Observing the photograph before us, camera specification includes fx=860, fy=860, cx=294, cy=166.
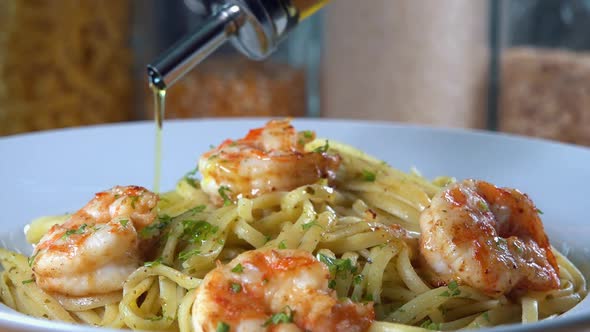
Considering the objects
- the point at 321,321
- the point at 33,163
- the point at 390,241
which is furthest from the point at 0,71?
the point at 321,321

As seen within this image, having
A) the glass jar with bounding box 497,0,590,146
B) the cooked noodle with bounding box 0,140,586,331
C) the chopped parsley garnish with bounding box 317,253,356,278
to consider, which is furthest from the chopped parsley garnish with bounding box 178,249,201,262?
the glass jar with bounding box 497,0,590,146

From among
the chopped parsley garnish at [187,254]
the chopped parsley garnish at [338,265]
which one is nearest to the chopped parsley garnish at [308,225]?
the chopped parsley garnish at [338,265]

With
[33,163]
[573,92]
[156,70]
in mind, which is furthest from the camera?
[573,92]

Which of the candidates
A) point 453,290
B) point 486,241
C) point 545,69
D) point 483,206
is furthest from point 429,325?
point 545,69

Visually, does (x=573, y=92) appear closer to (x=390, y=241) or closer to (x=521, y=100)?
(x=521, y=100)

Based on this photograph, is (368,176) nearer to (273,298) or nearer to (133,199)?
(133,199)

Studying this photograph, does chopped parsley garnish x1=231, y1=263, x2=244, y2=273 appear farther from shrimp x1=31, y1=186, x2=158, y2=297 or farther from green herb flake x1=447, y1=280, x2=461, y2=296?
green herb flake x1=447, y1=280, x2=461, y2=296
